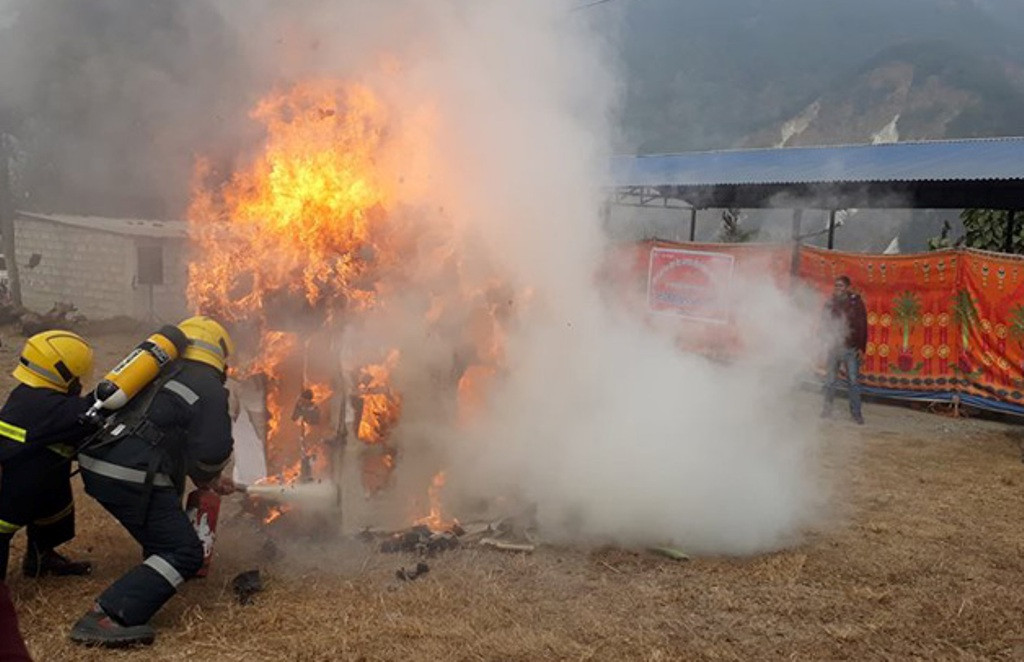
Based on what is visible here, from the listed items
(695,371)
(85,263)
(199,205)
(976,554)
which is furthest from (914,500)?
(85,263)

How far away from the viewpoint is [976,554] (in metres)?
5.87

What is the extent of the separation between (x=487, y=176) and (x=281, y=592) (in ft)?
11.7

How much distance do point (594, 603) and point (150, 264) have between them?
696 inches

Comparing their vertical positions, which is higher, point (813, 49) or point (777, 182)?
point (813, 49)

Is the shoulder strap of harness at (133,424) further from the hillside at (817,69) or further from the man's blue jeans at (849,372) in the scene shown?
the hillside at (817,69)

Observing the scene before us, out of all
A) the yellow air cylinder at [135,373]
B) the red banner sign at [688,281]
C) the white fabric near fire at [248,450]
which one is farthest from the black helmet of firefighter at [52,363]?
the red banner sign at [688,281]

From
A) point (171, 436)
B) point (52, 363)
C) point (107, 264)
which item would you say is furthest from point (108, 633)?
point (107, 264)

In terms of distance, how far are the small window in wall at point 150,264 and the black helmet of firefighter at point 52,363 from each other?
15860 mm

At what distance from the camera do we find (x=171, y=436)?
4.57 metres

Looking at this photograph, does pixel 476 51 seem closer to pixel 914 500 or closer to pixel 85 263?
pixel 914 500

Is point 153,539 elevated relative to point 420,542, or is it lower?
elevated

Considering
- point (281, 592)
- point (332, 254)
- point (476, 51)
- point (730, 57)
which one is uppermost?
point (730, 57)

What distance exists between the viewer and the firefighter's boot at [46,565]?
507 centimetres

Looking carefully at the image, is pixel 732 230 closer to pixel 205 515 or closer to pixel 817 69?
pixel 205 515
